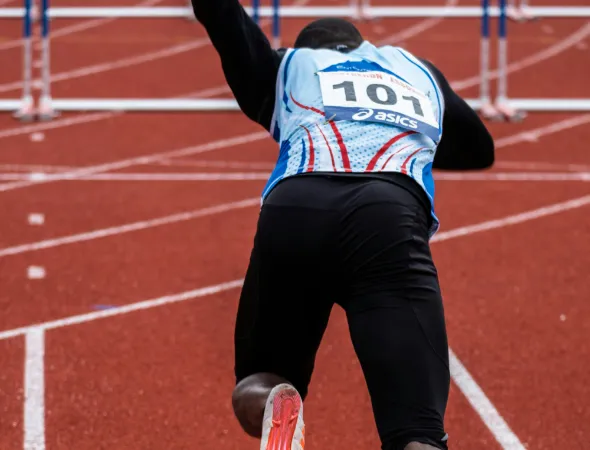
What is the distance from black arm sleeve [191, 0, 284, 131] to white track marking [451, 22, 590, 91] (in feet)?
25.2

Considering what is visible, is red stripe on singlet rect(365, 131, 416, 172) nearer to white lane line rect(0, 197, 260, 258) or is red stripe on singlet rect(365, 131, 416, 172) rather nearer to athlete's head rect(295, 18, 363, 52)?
athlete's head rect(295, 18, 363, 52)

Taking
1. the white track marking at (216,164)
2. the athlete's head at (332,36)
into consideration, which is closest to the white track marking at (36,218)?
the white track marking at (216,164)

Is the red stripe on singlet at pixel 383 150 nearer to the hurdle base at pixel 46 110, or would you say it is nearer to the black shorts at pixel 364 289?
the black shorts at pixel 364 289

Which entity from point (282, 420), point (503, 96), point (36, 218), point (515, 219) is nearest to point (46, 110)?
point (36, 218)

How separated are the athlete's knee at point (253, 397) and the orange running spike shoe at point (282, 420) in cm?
6

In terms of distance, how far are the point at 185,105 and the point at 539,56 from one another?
14.1 ft

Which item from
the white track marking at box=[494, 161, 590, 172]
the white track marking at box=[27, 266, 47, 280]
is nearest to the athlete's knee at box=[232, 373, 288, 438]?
the white track marking at box=[27, 266, 47, 280]

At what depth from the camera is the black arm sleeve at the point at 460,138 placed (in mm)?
3621

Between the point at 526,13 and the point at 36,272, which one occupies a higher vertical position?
the point at 36,272

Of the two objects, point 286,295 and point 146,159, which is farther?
point 146,159

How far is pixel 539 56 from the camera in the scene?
41.1 feet

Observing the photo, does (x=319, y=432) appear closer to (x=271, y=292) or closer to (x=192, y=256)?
(x=271, y=292)

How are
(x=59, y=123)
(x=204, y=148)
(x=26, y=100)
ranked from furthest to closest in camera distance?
(x=26, y=100) < (x=59, y=123) < (x=204, y=148)

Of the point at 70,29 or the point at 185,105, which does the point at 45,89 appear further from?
the point at 70,29
